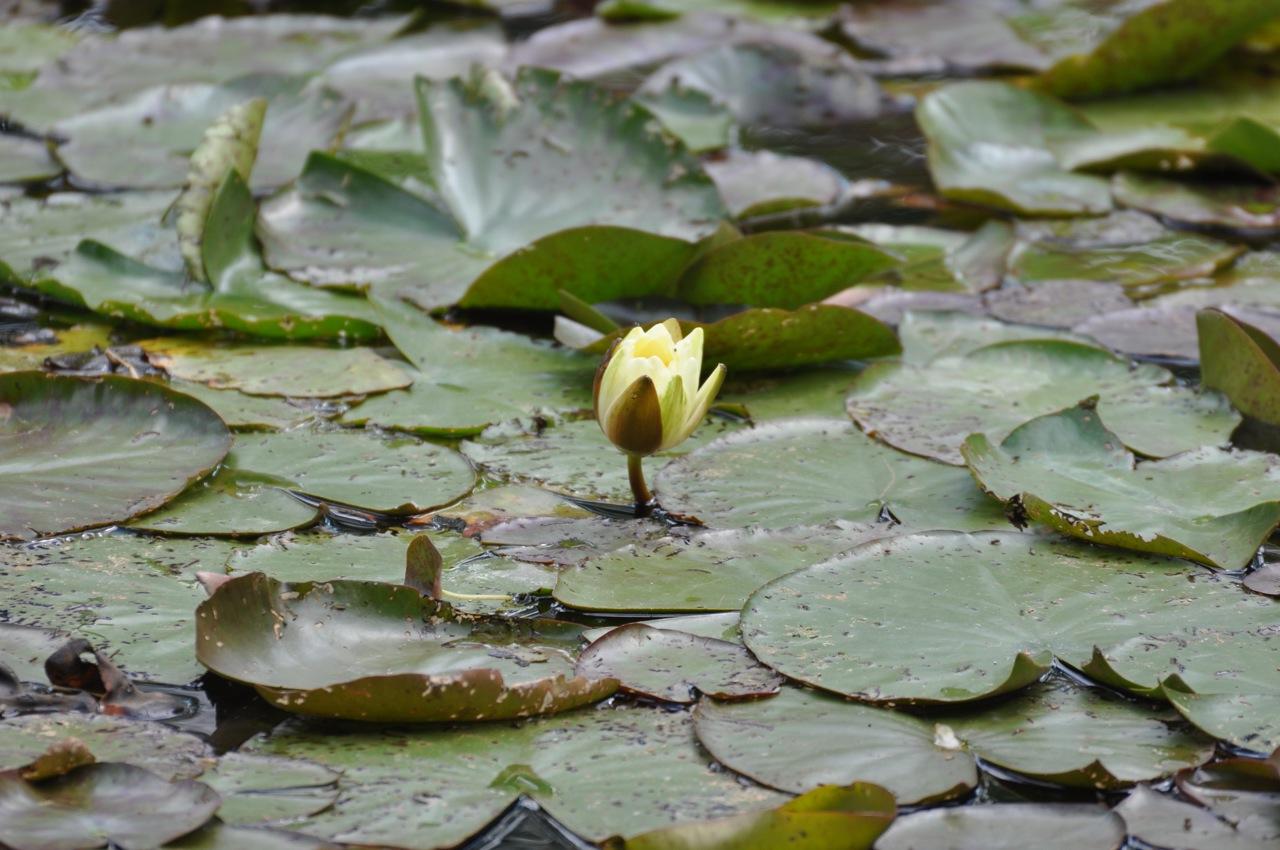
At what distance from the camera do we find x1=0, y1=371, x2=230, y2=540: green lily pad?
1.59 m

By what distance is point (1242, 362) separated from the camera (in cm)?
191

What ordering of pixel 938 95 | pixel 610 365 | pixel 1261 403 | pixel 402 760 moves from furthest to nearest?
pixel 938 95, pixel 1261 403, pixel 610 365, pixel 402 760

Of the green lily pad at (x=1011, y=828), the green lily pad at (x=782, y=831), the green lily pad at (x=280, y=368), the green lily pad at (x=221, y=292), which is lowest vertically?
the green lily pad at (x=1011, y=828)

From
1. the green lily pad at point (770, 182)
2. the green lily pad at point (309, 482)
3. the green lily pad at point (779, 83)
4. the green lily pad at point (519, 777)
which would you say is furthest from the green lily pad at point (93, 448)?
the green lily pad at point (779, 83)

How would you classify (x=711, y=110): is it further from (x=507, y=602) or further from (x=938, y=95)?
(x=507, y=602)

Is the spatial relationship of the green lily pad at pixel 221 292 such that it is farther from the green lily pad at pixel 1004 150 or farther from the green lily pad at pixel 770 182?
the green lily pad at pixel 1004 150

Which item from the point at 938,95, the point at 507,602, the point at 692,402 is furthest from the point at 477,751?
the point at 938,95

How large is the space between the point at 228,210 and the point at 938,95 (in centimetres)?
154

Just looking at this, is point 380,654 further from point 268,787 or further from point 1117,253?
point 1117,253

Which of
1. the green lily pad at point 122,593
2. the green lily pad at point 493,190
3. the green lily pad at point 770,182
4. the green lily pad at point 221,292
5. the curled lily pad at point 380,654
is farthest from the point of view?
the green lily pad at point 770,182

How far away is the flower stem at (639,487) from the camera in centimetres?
164

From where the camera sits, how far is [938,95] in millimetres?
3012

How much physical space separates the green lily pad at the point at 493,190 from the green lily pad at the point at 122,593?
84 cm

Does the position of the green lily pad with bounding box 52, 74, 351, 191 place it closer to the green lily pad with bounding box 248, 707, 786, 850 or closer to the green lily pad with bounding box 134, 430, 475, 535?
the green lily pad with bounding box 134, 430, 475, 535
